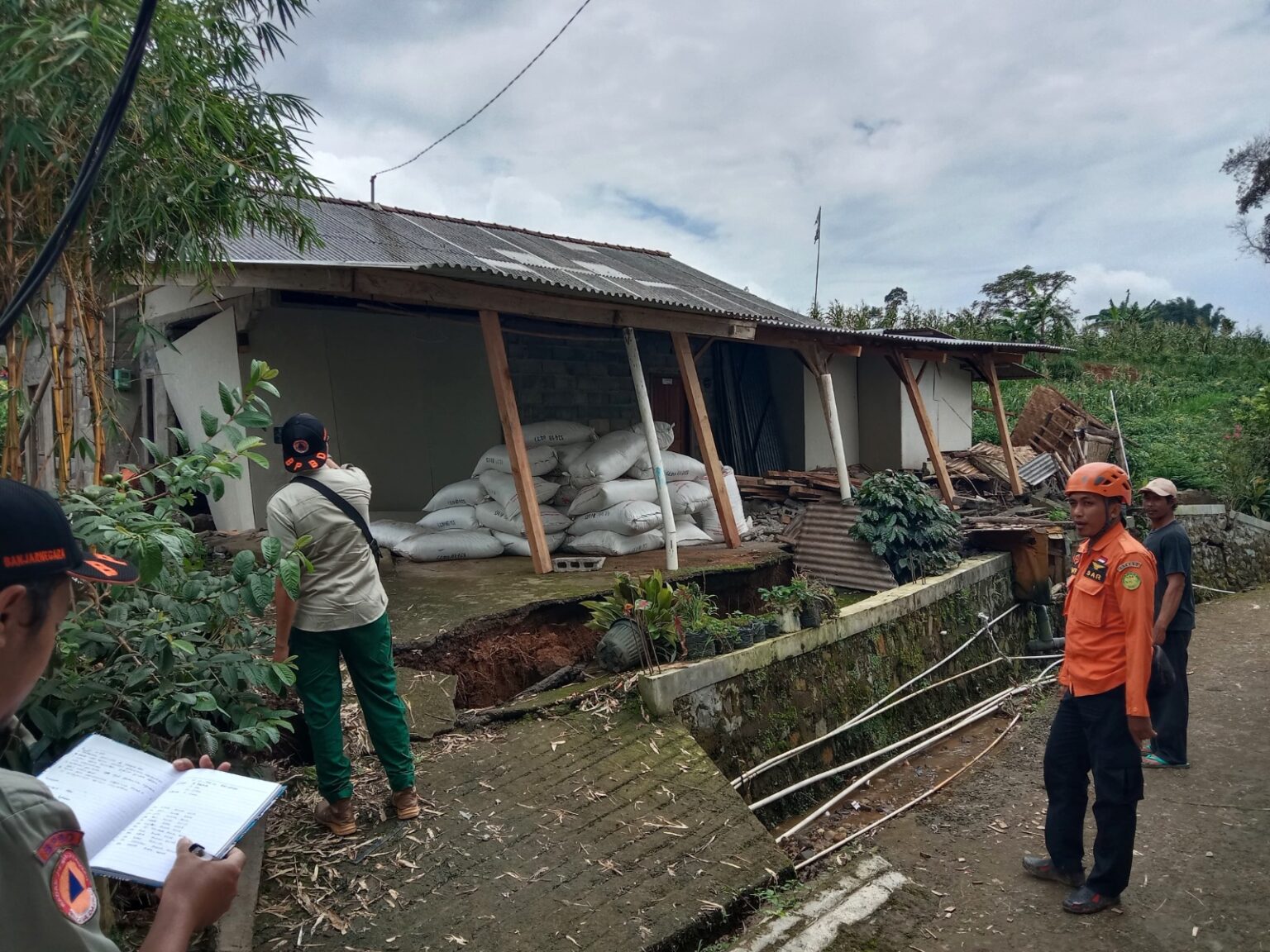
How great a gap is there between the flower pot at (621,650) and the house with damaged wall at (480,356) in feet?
7.33

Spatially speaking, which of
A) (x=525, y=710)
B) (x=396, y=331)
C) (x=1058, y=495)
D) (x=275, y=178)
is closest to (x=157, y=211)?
(x=275, y=178)

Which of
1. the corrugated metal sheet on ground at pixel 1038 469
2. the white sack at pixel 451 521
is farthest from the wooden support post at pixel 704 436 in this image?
the corrugated metal sheet on ground at pixel 1038 469

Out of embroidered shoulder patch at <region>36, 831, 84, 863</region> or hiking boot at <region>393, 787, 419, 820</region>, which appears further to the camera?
hiking boot at <region>393, 787, 419, 820</region>

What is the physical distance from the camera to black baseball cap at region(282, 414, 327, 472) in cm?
334

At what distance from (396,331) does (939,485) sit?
7197 mm

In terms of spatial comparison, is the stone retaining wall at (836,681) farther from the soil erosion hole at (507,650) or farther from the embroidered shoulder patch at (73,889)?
the embroidered shoulder patch at (73,889)

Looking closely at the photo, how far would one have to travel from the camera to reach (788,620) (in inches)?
225

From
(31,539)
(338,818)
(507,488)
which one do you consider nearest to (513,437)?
(507,488)

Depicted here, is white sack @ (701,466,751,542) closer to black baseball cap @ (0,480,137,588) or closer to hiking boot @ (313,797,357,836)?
hiking boot @ (313,797,357,836)

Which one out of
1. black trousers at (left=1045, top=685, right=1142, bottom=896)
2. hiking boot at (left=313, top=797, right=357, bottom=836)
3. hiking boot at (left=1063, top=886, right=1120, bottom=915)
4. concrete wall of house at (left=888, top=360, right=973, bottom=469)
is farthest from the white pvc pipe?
concrete wall of house at (left=888, top=360, right=973, bottom=469)

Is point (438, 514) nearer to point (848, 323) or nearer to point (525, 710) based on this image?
point (525, 710)

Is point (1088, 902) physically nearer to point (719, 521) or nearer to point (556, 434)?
point (719, 521)

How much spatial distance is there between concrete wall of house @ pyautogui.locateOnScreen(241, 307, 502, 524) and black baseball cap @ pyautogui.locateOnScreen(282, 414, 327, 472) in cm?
448

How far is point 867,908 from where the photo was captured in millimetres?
3758
